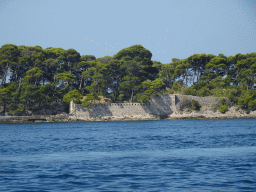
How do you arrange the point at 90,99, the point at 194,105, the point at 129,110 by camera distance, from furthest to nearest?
1. the point at 129,110
2. the point at 194,105
3. the point at 90,99

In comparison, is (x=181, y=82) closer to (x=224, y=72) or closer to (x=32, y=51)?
(x=224, y=72)

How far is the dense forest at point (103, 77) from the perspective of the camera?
49.4m

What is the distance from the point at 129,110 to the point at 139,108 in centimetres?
163

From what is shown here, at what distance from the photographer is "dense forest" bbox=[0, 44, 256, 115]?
49375 mm

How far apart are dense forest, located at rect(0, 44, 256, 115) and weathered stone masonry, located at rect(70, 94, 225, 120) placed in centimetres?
138

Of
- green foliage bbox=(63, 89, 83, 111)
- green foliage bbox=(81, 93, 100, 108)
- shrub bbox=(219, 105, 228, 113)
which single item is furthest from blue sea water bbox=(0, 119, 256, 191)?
shrub bbox=(219, 105, 228, 113)

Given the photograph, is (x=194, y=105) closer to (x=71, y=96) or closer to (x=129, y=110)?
(x=129, y=110)

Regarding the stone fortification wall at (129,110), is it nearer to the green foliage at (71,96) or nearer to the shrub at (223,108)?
the green foliage at (71,96)

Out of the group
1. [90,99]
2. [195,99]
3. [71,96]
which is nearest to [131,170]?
[90,99]

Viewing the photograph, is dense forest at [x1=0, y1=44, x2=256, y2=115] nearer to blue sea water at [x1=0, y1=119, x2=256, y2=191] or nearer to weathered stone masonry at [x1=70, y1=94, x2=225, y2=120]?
weathered stone masonry at [x1=70, y1=94, x2=225, y2=120]

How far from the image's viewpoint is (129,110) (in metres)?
51.5

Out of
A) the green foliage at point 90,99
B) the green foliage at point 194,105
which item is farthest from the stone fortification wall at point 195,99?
the green foliage at point 90,99

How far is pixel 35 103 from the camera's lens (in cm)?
4944

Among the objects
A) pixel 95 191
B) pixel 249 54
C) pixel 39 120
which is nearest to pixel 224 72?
pixel 249 54
